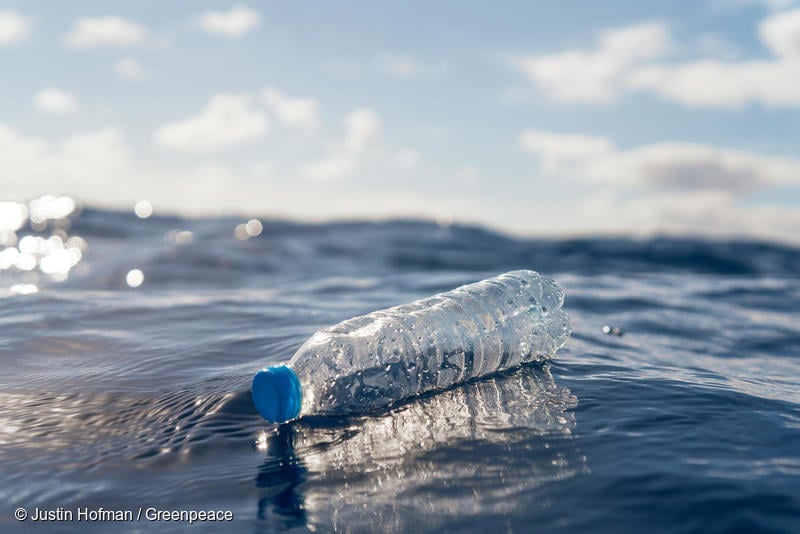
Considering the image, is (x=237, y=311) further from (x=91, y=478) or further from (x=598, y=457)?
(x=598, y=457)

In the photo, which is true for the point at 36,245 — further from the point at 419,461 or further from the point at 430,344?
the point at 419,461

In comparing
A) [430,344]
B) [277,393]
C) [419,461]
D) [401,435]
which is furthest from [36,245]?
[419,461]

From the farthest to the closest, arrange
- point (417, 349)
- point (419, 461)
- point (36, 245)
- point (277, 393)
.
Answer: point (36, 245) → point (417, 349) → point (277, 393) → point (419, 461)

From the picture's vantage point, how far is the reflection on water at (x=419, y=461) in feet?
5.39

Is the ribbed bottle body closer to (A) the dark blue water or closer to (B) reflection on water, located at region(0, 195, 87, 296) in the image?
(A) the dark blue water

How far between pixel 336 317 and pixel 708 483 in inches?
114

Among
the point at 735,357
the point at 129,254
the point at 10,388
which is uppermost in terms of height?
the point at 129,254

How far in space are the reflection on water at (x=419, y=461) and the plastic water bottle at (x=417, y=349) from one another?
15cm

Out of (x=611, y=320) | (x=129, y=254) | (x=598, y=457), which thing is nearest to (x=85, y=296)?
(x=611, y=320)

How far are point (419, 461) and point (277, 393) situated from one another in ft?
1.70

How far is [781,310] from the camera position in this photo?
5996 mm

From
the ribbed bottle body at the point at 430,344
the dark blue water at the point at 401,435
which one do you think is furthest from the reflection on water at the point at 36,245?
the ribbed bottle body at the point at 430,344

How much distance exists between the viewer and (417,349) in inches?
106

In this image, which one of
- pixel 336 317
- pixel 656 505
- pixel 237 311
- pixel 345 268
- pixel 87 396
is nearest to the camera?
pixel 656 505
